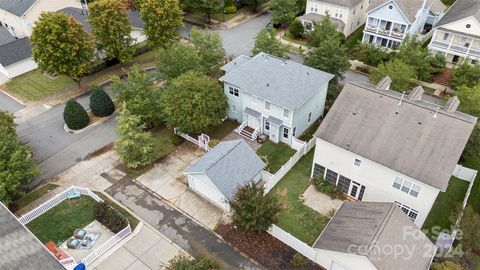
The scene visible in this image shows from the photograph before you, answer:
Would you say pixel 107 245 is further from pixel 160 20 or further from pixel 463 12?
pixel 463 12

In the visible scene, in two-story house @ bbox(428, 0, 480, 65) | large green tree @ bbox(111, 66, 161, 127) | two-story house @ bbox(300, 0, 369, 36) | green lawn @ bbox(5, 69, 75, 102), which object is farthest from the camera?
two-story house @ bbox(300, 0, 369, 36)

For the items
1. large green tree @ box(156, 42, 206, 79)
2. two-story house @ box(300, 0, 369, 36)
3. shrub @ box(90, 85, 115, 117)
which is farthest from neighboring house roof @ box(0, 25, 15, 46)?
two-story house @ box(300, 0, 369, 36)

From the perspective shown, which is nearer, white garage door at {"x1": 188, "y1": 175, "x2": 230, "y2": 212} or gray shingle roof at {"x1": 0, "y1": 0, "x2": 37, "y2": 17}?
white garage door at {"x1": 188, "y1": 175, "x2": 230, "y2": 212}

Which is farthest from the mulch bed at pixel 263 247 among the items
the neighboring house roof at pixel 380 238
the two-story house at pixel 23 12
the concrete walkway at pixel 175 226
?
the two-story house at pixel 23 12

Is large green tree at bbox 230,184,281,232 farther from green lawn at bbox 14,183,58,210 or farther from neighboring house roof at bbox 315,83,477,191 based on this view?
green lawn at bbox 14,183,58,210

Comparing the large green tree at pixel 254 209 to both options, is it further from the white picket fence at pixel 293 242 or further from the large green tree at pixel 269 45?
the large green tree at pixel 269 45

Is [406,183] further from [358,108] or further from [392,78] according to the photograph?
[392,78]
